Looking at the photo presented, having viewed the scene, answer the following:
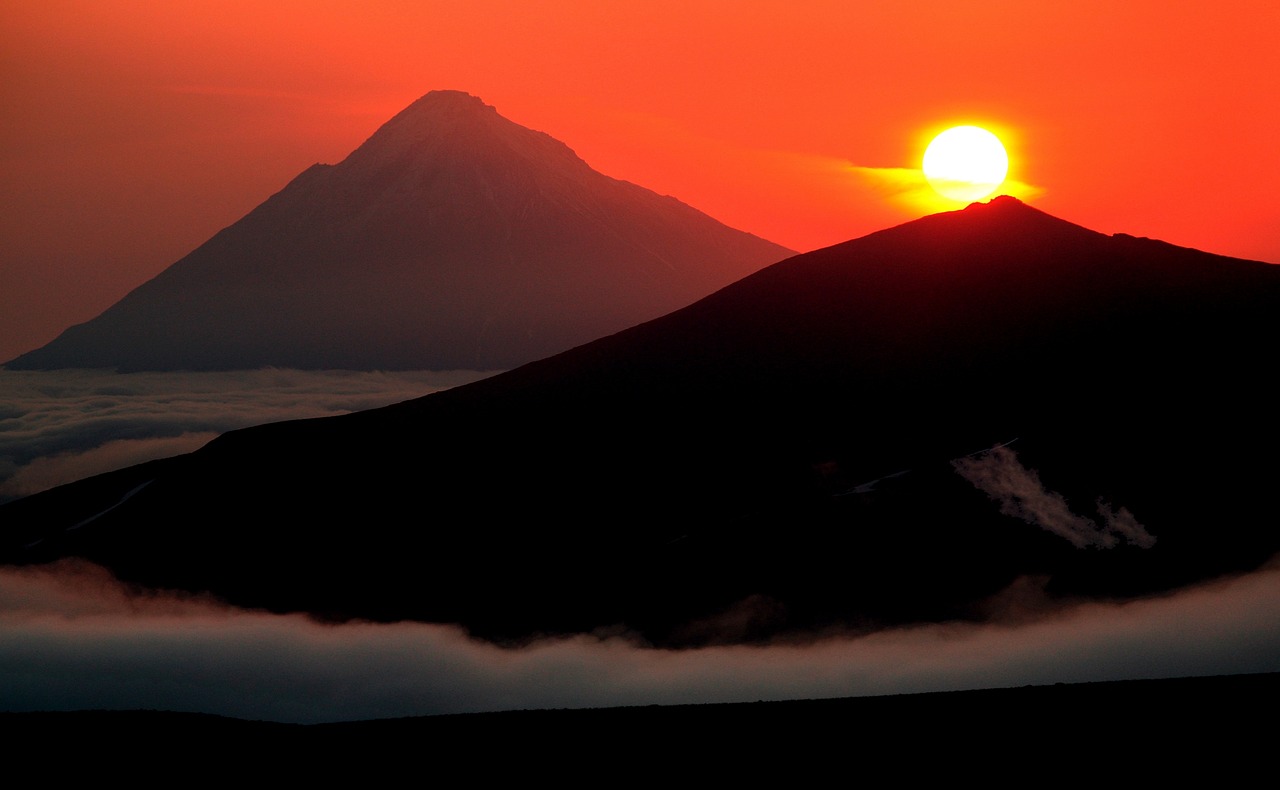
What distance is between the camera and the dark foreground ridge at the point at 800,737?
28.6 m

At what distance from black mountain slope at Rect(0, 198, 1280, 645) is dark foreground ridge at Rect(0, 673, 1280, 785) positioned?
57.0 feet

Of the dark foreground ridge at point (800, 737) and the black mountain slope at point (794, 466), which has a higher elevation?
the black mountain slope at point (794, 466)

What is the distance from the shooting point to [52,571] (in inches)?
2702

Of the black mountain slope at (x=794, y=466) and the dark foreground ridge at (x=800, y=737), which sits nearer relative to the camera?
the dark foreground ridge at (x=800, y=737)

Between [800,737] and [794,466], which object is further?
[794,466]

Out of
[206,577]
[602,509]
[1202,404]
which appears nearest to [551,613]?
[602,509]

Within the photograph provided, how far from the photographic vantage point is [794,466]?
57.5 metres

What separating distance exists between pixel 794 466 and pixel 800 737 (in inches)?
1058

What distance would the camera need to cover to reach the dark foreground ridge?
28609 mm

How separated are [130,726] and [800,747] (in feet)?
62.4

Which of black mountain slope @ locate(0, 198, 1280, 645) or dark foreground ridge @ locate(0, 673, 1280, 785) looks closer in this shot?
dark foreground ridge @ locate(0, 673, 1280, 785)

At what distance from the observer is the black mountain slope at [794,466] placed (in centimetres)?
5150

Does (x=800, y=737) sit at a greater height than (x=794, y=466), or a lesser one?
lesser

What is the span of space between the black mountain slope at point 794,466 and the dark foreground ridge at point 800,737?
1736 centimetres
